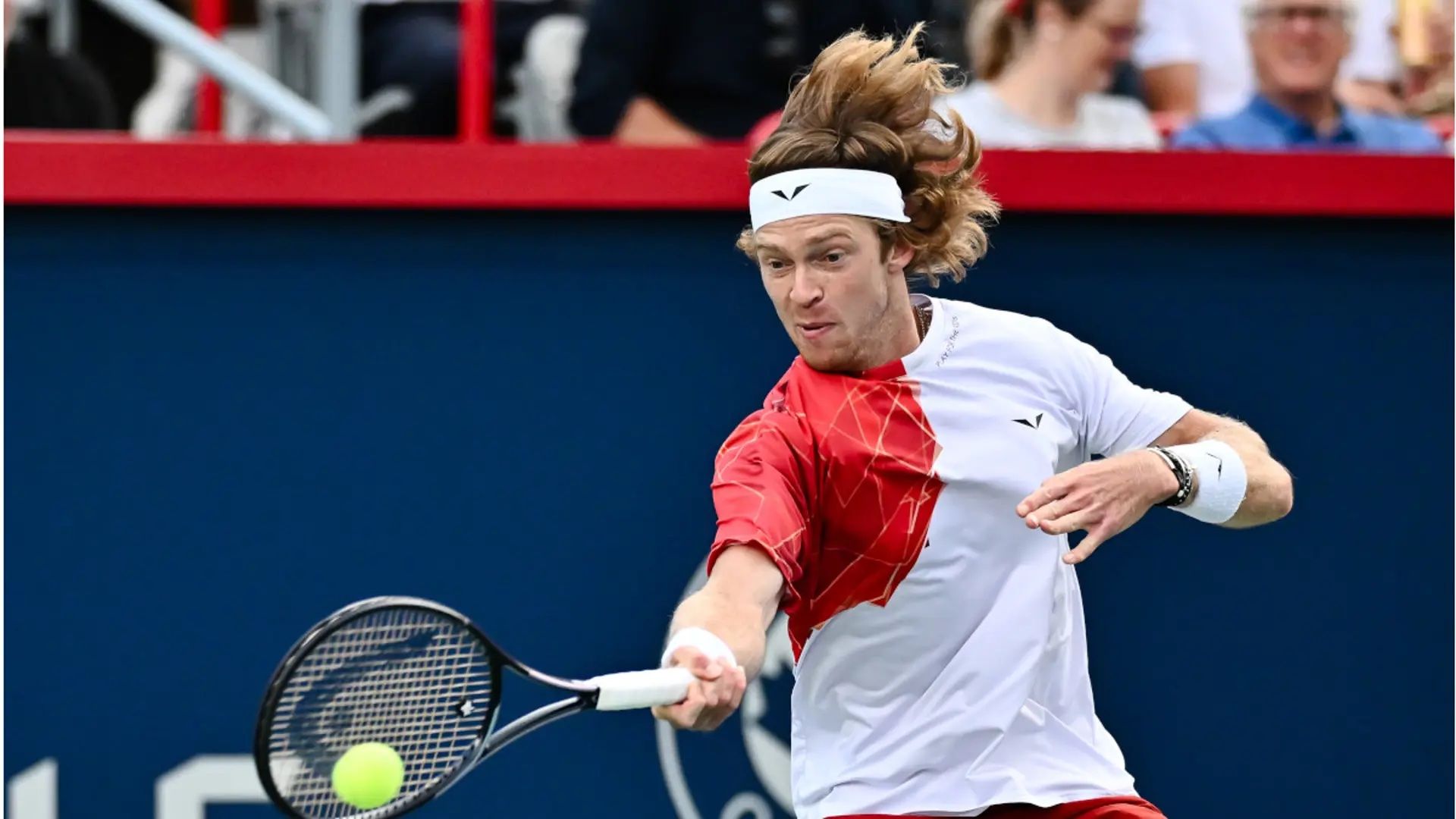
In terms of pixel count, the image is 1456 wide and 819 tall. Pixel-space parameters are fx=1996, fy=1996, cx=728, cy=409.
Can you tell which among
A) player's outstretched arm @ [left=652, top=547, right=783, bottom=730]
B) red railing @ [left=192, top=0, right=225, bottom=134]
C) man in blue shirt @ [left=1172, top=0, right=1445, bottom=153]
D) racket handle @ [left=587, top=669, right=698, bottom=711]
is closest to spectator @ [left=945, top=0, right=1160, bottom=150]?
man in blue shirt @ [left=1172, top=0, right=1445, bottom=153]

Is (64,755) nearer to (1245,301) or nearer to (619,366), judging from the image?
(619,366)

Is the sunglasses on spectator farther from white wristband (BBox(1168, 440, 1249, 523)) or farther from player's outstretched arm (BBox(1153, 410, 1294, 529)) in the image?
white wristband (BBox(1168, 440, 1249, 523))

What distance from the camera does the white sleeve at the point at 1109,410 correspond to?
3232 mm

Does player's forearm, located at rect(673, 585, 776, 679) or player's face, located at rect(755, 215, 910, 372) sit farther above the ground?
player's face, located at rect(755, 215, 910, 372)

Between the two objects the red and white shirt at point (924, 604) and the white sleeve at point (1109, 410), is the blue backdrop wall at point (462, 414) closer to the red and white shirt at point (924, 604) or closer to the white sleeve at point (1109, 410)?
the white sleeve at point (1109, 410)

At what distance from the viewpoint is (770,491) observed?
280 cm

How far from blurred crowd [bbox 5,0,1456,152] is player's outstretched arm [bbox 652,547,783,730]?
186 centimetres

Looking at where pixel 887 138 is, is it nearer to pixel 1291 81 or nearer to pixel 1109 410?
pixel 1109 410

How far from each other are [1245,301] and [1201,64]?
1.31 meters

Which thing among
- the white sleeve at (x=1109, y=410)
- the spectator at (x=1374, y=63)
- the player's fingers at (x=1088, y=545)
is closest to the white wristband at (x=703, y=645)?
the player's fingers at (x=1088, y=545)

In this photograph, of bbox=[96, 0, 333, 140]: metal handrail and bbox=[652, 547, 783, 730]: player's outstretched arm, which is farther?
bbox=[96, 0, 333, 140]: metal handrail

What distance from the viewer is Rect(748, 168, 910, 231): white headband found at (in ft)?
9.97

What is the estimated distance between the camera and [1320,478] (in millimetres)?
4340

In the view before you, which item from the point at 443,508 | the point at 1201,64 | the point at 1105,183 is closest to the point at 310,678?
the point at 443,508
